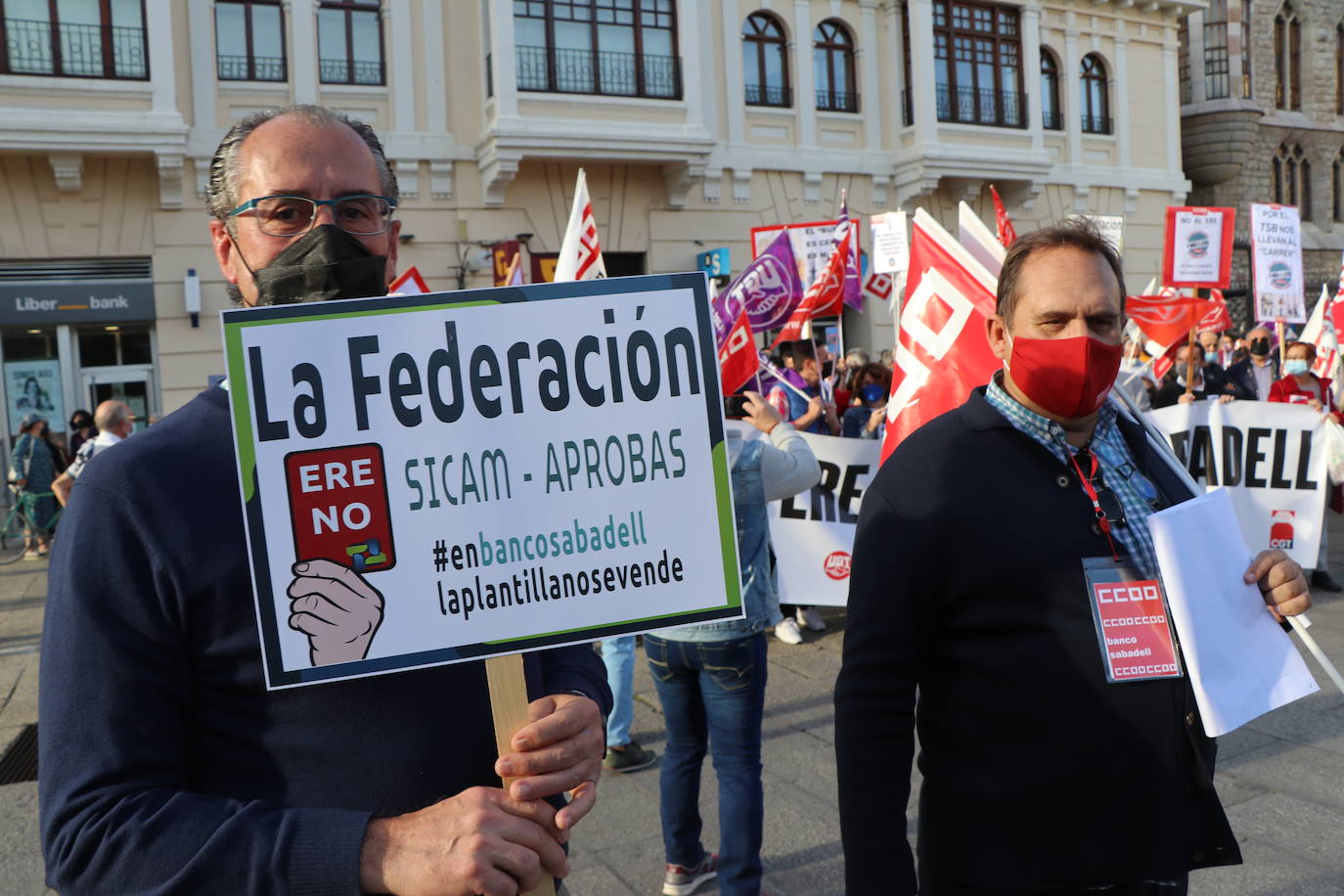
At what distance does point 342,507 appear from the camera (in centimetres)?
140

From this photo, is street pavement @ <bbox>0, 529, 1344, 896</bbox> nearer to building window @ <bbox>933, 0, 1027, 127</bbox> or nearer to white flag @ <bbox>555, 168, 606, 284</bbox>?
white flag @ <bbox>555, 168, 606, 284</bbox>

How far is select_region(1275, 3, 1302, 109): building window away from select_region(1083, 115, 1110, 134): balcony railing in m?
7.78

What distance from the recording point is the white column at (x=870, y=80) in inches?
792

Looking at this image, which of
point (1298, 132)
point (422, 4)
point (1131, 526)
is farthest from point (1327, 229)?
point (1131, 526)

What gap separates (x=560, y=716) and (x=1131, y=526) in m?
1.19

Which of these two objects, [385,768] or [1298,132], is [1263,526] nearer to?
[385,768]

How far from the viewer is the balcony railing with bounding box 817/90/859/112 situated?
1991cm

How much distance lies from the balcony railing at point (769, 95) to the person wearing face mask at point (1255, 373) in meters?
10.2

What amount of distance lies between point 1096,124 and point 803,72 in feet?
24.8

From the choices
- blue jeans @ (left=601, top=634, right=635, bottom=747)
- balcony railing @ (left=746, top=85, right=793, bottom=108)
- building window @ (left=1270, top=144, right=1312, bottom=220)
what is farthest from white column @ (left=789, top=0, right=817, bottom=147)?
blue jeans @ (left=601, top=634, right=635, bottom=747)

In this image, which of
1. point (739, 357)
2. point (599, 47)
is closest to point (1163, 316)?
point (739, 357)

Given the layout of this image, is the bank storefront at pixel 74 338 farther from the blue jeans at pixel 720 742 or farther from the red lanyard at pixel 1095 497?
the red lanyard at pixel 1095 497

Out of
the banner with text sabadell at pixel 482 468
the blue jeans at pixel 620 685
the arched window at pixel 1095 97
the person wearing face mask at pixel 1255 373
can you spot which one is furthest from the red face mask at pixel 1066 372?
the arched window at pixel 1095 97

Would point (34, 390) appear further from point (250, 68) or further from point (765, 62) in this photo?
point (765, 62)
